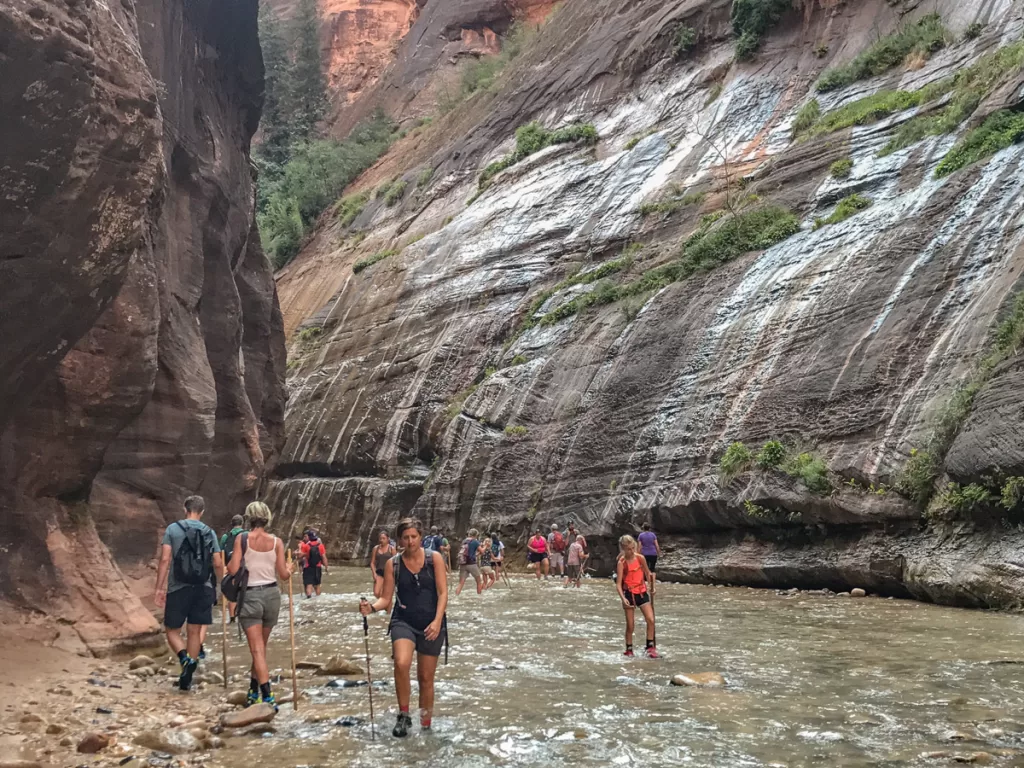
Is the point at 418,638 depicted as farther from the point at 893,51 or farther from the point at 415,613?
the point at 893,51

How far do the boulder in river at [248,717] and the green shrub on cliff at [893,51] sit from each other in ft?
86.6

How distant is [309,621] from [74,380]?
491cm

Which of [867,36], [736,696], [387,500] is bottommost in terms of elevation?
[736,696]

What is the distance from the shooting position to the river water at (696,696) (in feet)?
17.5

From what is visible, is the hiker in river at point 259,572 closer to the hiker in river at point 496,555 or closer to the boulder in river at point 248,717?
the boulder in river at point 248,717

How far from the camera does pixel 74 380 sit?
990cm

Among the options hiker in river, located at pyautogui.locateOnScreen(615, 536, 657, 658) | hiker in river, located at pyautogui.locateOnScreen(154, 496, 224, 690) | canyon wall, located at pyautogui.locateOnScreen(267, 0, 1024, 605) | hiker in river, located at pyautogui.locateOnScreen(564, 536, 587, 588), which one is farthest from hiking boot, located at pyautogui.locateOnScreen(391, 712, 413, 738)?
hiker in river, located at pyautogui.locateOnScreen(564, 536, 587, 588)

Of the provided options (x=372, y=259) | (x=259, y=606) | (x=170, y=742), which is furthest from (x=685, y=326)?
(x=372, y=259)

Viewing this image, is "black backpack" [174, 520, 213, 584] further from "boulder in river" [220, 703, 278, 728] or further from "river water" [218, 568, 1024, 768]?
"boulder in river" [220, 703, 278, 728]

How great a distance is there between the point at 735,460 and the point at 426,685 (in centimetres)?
1231

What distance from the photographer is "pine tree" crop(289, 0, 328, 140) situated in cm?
6384

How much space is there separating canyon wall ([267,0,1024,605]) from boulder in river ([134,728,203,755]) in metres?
10.3

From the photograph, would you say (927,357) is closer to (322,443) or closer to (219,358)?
(219,358)

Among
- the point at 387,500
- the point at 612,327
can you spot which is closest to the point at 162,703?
the point at 612,327
